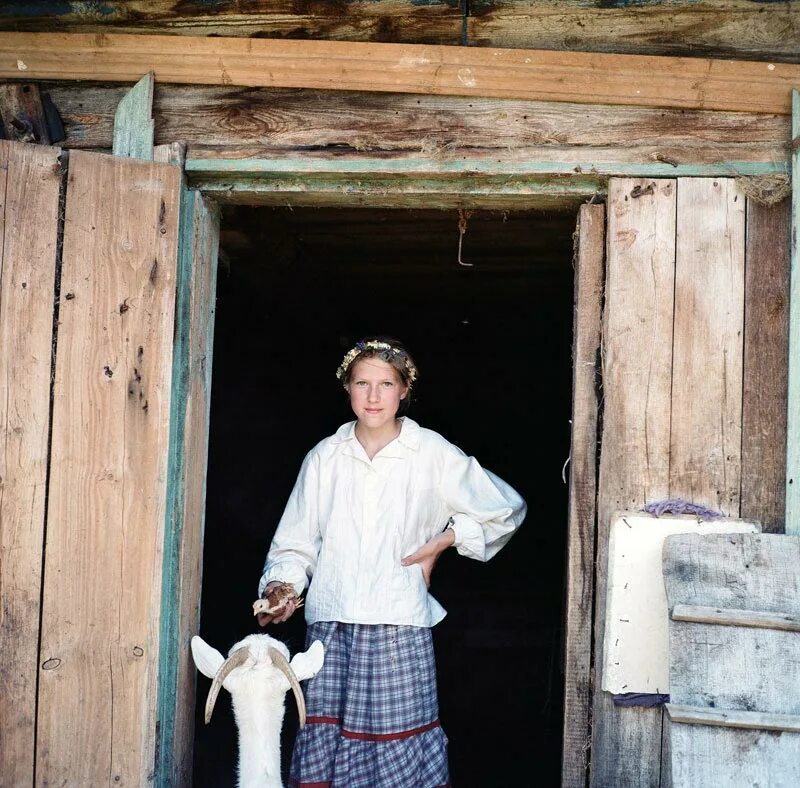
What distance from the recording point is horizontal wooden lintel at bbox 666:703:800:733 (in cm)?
329

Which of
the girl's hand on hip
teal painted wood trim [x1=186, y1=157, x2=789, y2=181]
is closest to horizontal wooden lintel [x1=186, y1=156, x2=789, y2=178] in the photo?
teal painted wood trim [x1=186, y1=157, x2=789, y2=181]

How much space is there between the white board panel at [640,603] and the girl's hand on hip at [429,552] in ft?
2.76

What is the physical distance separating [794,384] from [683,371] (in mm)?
403

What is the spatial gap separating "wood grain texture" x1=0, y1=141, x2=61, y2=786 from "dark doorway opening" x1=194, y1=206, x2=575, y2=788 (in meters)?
1.67

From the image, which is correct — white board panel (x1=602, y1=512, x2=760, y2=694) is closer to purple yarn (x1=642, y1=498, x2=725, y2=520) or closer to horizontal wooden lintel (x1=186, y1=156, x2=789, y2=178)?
purple yarn (x1=642, y1=498, x2=725, y2=520)

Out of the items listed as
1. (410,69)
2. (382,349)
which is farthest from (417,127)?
(382,349)

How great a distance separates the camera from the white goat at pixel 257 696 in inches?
143

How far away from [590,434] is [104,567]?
1.93m

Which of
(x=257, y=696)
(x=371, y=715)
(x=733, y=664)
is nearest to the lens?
(x=733, y=664)

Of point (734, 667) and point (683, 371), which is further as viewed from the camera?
point (683, 371)

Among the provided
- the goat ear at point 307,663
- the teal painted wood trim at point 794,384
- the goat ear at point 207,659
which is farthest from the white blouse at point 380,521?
the teal painted wood trim at point 794,384

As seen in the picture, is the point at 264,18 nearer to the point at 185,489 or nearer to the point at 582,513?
the point at 185,489

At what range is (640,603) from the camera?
3.69m

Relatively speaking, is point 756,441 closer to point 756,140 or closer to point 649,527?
point 649,527
